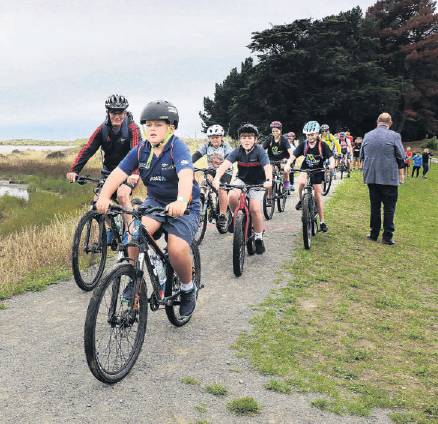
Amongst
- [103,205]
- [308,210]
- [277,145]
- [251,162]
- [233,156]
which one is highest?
[277,145]

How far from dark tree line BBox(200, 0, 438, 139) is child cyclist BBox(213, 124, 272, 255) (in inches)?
1488

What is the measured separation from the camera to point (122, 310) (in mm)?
4125

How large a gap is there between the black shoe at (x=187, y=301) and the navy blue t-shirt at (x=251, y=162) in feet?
12.0

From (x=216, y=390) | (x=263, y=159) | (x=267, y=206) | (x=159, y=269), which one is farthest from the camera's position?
(x=267, y=206)

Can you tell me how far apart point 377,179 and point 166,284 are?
6.81 meters

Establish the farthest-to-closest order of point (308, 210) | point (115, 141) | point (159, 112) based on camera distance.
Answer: point (308, 210) → point (115, 141) → point (159, 112)

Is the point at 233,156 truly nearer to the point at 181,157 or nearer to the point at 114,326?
the point at 181,157

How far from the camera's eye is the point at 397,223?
13875 mm

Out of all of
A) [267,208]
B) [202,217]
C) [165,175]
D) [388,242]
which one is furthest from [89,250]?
[388,242]

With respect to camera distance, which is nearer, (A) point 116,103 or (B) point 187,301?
(B) point 187,301

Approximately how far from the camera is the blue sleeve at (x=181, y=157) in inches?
Answer: 179

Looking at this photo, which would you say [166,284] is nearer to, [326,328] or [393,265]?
[326,328]

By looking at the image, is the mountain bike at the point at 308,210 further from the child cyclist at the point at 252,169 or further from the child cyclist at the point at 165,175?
the child cyclist at the point at 165,175

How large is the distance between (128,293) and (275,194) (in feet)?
30.8
